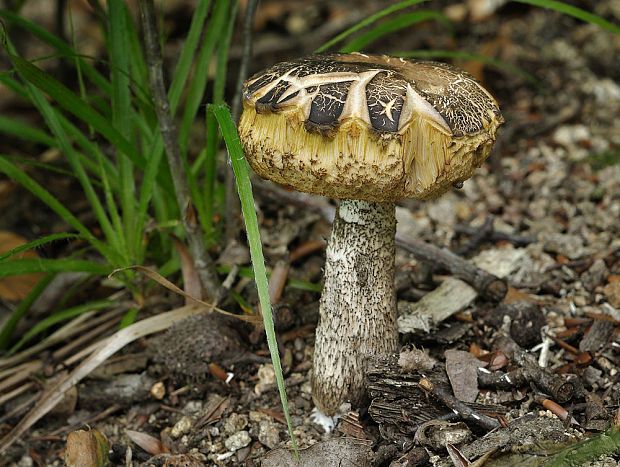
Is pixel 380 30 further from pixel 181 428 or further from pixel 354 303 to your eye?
pixel 181 428

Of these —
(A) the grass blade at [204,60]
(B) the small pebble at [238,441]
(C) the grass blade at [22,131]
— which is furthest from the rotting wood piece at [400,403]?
(C) the grass blade at [22,131]

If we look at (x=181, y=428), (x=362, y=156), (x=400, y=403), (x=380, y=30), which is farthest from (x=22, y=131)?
(x=400, y=403)

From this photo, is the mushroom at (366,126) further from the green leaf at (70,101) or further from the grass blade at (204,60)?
the grass blade at (204,60)

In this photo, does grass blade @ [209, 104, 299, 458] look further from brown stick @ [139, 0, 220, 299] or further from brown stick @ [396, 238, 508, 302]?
brown stick @ [396, 238, 508, 302]

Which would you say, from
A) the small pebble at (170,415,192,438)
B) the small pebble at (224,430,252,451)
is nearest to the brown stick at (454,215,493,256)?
the small pebble at (224,430,252,451)

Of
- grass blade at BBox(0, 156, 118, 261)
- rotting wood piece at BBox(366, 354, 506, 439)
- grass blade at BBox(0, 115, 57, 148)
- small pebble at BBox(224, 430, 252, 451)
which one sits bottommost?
small pebble at BBox(224, 430, 252, 451)

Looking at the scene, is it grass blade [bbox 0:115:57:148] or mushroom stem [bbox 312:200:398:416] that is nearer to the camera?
mushroom stem [bbox 312:200:398:416]
